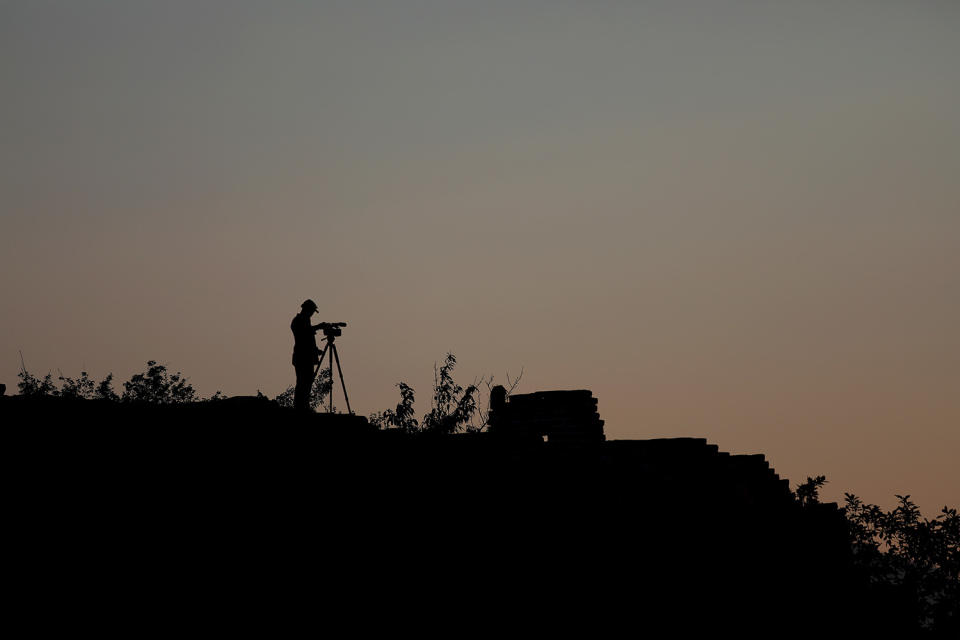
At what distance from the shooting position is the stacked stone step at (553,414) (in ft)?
69.1

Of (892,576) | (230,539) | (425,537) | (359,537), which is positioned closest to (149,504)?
(230,539)

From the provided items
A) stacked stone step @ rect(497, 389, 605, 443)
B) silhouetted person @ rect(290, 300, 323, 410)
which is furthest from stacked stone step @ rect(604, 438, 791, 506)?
silhouetted person @ rect(290, 300, 323, 410)

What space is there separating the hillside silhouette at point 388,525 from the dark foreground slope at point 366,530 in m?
0.03

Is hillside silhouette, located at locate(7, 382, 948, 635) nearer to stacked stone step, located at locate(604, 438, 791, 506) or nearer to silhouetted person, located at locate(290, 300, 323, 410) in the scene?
stacked stone step, located at locate(604, 438, 791, 506)

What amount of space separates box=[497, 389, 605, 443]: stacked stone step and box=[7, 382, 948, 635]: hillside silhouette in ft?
10.9

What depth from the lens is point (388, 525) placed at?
1202 cm

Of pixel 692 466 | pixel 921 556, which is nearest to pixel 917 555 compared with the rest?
pixel 921 556

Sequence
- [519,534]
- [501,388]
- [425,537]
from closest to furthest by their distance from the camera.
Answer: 1. [425,537]
2. [519,534]
3. [501,388]

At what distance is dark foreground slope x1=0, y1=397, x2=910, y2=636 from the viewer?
961 cm

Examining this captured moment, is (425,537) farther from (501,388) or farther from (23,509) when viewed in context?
(501,388)

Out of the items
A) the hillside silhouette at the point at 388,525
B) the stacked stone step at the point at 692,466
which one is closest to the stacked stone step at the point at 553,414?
the stacked stone step at the point at 692,466

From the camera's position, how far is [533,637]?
1198 centimetres

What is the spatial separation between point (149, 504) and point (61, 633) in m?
2.46

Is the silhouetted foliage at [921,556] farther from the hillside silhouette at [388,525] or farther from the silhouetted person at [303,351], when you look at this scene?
the silhouetted person at [303,351]
